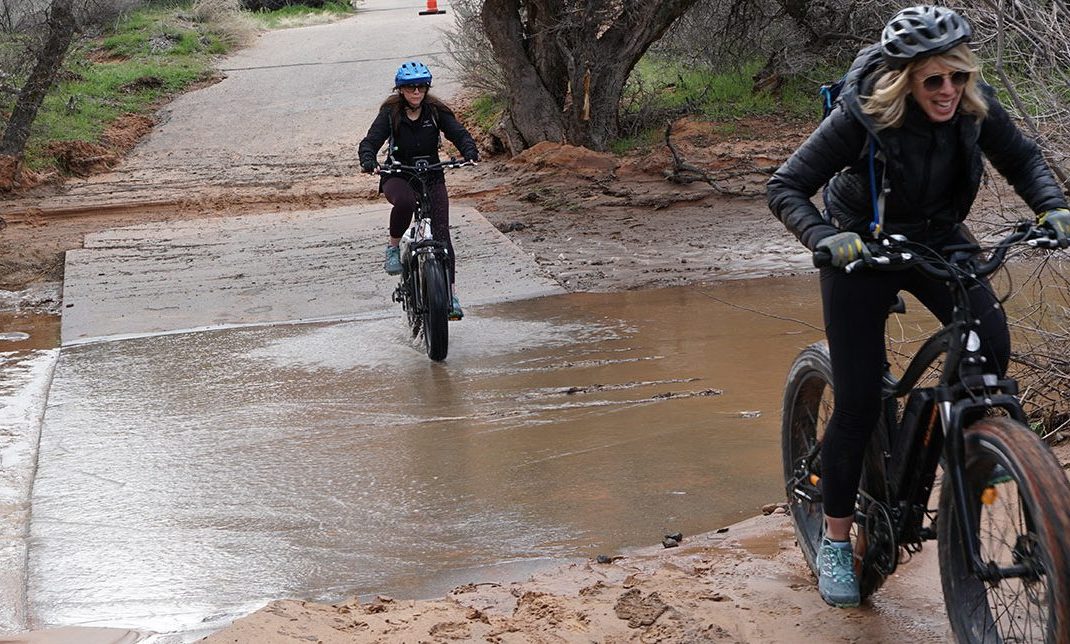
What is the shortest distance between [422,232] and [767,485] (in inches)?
146

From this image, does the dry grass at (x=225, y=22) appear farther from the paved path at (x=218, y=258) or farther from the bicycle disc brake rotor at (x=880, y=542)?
the bicycle disc brake rotor at (x=880, y=542)

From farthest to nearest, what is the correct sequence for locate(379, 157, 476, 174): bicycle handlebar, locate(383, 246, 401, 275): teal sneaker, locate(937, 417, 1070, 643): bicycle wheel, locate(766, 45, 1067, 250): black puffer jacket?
locate(383, 246, 401, 275): teal sneaker, locate(379, 157, 476, 174): bicycle handlebar, locate(766, 45, 1067, 250): black puffer jacket, locate(937, 417, 1070, 643): bicycle wheel

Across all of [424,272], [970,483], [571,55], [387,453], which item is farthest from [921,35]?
[571,55]

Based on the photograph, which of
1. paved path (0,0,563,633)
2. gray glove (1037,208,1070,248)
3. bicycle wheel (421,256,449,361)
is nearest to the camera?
gray glove (1037,208,1070,248)

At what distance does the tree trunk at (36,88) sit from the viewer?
49.5 feet

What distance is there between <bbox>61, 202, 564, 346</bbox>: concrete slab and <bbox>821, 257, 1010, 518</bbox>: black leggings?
20.7ft

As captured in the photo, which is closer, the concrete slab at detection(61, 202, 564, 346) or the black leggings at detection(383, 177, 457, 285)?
the black leggings at detection(383, 177, 457, 285)

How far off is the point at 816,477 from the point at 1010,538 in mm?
1074

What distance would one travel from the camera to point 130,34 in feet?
76.7

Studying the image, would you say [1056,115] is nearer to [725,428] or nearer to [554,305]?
[725,428]

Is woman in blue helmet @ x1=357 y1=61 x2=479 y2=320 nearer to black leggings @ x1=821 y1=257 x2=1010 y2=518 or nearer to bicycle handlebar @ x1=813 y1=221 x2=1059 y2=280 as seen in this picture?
black leggings @ x1=821 y1=257 x2=1010 y2=518

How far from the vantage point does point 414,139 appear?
8.86 meters

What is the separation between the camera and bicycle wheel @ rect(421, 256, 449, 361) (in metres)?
8.16

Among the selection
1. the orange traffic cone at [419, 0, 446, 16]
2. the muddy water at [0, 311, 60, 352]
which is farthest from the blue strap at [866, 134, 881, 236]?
the orange traffic cone at [419, 0, 446, 16]
